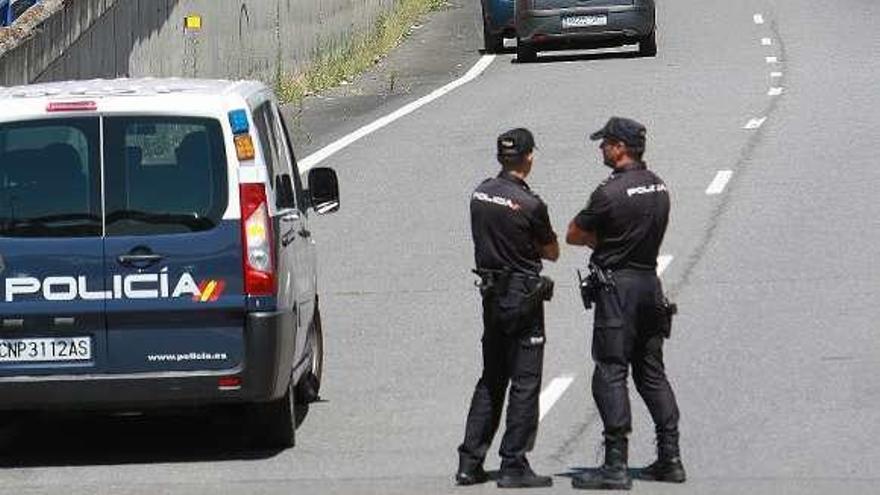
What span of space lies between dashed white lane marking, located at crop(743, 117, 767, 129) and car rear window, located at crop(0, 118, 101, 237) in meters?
16.1

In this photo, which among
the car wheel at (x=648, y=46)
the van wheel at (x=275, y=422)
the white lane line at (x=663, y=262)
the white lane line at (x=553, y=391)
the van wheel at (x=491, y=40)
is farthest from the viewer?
the van wheel at (x=491, y=40)

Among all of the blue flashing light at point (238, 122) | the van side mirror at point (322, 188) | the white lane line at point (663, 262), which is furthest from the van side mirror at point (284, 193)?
the white lane line at point (663, 262)

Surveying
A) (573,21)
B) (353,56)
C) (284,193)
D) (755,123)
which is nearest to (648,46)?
(573,21)

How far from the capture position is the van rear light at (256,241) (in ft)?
40.2

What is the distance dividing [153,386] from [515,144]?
6.93 feet

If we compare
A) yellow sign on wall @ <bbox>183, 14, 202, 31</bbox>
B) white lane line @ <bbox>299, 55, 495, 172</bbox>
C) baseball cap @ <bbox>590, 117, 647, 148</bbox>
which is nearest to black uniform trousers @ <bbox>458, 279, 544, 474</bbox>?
baseball cap @ <bbox>590, 117, 647, 148</bbox>

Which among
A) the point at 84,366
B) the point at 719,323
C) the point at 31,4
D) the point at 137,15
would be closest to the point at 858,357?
the point at 719,323

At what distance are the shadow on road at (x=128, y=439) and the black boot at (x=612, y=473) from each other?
2.01 meters

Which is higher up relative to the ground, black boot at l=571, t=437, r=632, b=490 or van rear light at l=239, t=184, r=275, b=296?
van rear light at l=239, t=184, r=275, b=296

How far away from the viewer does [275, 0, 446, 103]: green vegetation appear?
1296 inches

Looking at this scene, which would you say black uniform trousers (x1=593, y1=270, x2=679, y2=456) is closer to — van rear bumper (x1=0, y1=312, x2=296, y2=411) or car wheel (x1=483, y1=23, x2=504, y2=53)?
van rear bumper (x1=0, y1=312, x2=296, y2=411)

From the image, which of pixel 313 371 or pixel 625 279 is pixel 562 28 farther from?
pixel 625 279

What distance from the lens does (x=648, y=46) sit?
123 feet

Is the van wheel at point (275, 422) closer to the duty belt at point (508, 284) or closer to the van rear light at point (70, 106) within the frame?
the duty belt at point (508, 284)
